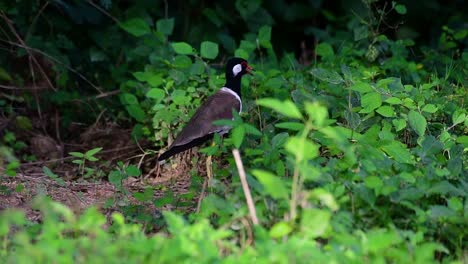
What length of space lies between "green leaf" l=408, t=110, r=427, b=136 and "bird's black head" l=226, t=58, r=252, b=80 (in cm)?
153

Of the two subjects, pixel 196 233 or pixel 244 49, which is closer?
pixel 196 233

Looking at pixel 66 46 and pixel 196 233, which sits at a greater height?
pixel 196 233

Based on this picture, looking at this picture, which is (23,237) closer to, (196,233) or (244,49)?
(196,233)

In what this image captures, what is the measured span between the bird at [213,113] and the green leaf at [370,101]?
2.69 ft

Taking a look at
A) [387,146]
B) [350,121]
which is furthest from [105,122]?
[387,146]

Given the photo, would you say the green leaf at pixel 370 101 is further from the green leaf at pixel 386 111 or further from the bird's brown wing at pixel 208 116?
the bird's brown wing at pixel 208 116

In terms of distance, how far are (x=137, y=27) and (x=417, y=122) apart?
264 centimetres

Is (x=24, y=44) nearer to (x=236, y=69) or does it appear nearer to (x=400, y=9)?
(x=236, y=69)

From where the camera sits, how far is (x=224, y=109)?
646 centimetres

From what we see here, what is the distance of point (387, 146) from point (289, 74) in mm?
1877

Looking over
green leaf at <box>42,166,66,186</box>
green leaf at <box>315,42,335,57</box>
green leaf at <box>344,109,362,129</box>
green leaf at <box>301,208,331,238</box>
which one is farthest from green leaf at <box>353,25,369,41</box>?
green leaf at <box>301,208,331,238</box>

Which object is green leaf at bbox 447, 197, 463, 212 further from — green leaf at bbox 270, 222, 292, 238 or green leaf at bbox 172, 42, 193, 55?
green leaf at bbox 172, 42, 193, 55

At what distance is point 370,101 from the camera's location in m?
5.79

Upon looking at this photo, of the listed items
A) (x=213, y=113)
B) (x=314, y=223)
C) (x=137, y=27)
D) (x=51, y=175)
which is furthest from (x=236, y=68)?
(x=314, y=223)
